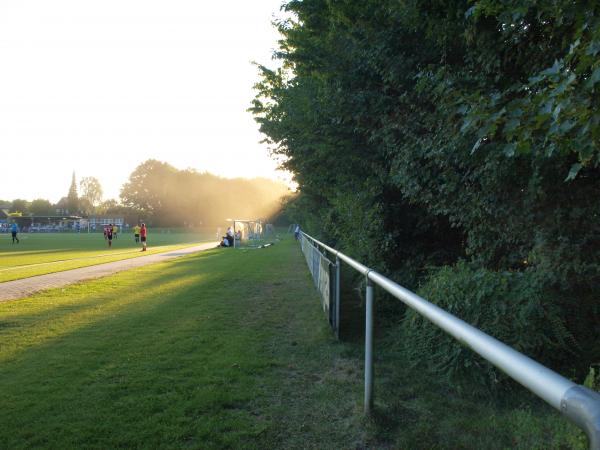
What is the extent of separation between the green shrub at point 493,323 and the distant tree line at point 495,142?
1 centimetres

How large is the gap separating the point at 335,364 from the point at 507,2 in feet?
12.0

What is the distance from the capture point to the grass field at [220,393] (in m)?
3.07


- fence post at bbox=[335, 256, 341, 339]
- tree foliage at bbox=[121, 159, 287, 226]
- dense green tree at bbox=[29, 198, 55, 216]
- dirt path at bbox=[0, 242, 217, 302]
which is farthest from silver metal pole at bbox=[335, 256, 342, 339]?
dense green tree at bbox=[29, 198, 55, 216]

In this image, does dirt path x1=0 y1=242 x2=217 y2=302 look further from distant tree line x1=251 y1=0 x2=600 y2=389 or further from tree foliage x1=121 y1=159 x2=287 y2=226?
tree foliage x1=121 y1=159 x2=287 y2=226

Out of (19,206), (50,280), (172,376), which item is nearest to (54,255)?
(50,280)

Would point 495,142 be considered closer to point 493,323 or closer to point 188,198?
point 493,323

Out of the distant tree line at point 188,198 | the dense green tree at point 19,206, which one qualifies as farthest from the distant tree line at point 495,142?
the dense green tree at point 19,206

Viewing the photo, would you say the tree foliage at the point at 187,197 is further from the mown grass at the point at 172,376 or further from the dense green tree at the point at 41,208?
the mown grass at the point at 172,376

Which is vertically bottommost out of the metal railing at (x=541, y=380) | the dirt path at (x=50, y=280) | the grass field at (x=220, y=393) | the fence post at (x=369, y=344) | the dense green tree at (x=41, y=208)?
the grass field at (x=220, y=393)

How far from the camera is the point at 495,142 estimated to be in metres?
3.72

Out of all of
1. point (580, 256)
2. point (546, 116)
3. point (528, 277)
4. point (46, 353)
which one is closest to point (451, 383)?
point (528, 277)

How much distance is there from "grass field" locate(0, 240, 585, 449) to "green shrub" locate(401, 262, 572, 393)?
234 millimetres

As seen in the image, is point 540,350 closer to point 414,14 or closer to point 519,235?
point 519,235

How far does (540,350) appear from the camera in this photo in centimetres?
353
